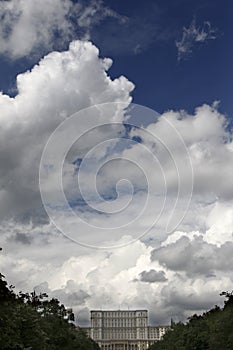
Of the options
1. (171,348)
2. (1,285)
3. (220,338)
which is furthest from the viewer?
(171,348)

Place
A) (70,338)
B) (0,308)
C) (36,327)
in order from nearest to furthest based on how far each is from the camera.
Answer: (0,308) < (36,327) < (70,338)

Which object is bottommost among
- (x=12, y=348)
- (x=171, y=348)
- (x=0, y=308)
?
(x=12, y=348)

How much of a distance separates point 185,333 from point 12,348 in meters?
64.9

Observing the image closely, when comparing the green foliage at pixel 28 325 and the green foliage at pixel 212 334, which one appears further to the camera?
the green foliage at pixel 212 334

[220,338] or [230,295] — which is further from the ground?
[230,295]

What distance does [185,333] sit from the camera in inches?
4503

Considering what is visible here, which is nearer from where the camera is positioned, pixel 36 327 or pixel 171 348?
pixel 36 327

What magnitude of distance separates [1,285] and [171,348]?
79.0m

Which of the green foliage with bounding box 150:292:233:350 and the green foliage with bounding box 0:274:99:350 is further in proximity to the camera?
the green foliage with bounding box 150:292:233:350

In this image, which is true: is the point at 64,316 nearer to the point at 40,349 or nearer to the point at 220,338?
the point at 220,338

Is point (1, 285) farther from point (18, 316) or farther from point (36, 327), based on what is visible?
point (36, 327)

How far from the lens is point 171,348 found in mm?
130250

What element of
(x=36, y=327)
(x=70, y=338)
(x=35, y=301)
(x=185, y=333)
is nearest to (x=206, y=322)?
(x=185, y=333)

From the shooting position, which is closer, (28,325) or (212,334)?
(28,325)
